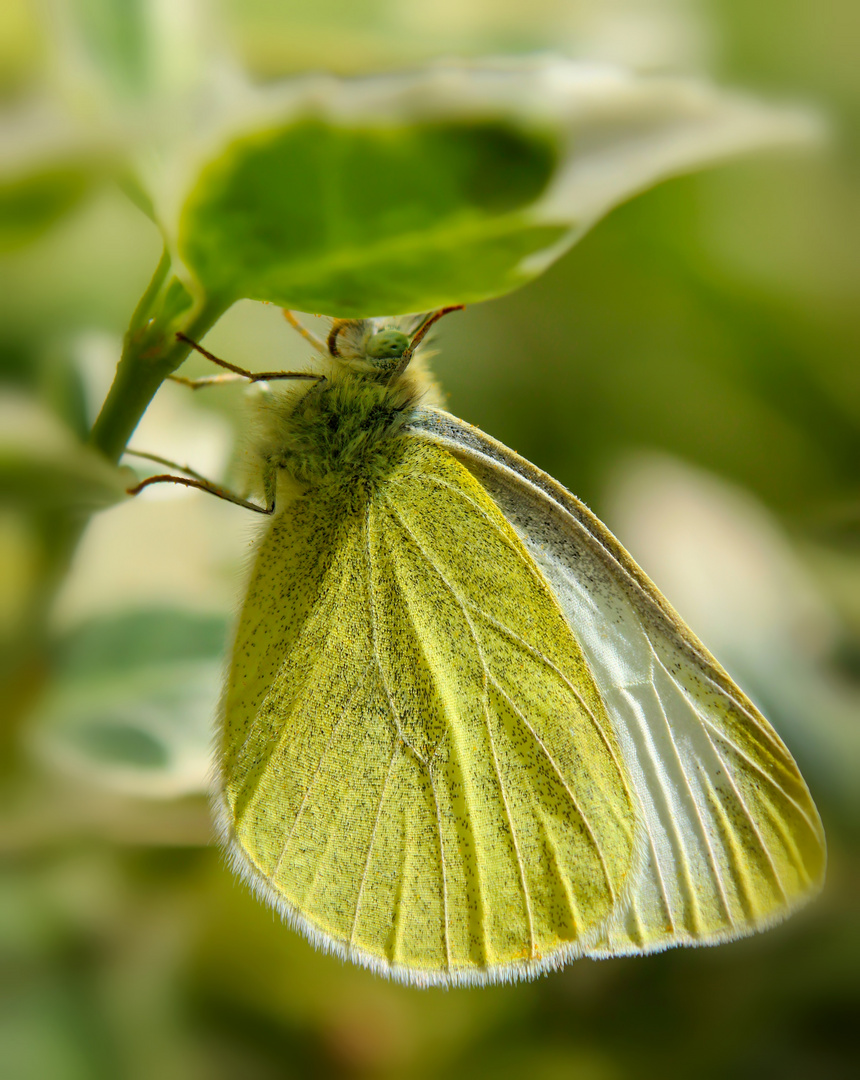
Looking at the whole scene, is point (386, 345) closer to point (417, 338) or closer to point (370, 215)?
point (417, 338)

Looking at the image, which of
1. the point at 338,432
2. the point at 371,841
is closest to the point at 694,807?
the point at 371,841

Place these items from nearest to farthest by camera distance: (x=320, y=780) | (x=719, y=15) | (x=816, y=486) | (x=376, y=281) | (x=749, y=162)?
(x=376, y=281) < (x=320, y=780) < (x=719, y=15) < (x=749, y=162) < (x=816, y=486)

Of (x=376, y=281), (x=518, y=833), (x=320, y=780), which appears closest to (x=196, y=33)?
(x=376, y=281)

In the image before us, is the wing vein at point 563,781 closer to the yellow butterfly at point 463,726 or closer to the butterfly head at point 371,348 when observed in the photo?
the yellow butterfly at point 463,726

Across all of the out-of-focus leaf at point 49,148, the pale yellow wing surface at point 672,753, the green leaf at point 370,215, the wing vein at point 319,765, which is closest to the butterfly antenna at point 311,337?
the pale yellow wing surface at point 672,753

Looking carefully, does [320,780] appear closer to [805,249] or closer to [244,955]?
[244,955]

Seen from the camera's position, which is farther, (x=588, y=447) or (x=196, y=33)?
(x=588, y=447)
